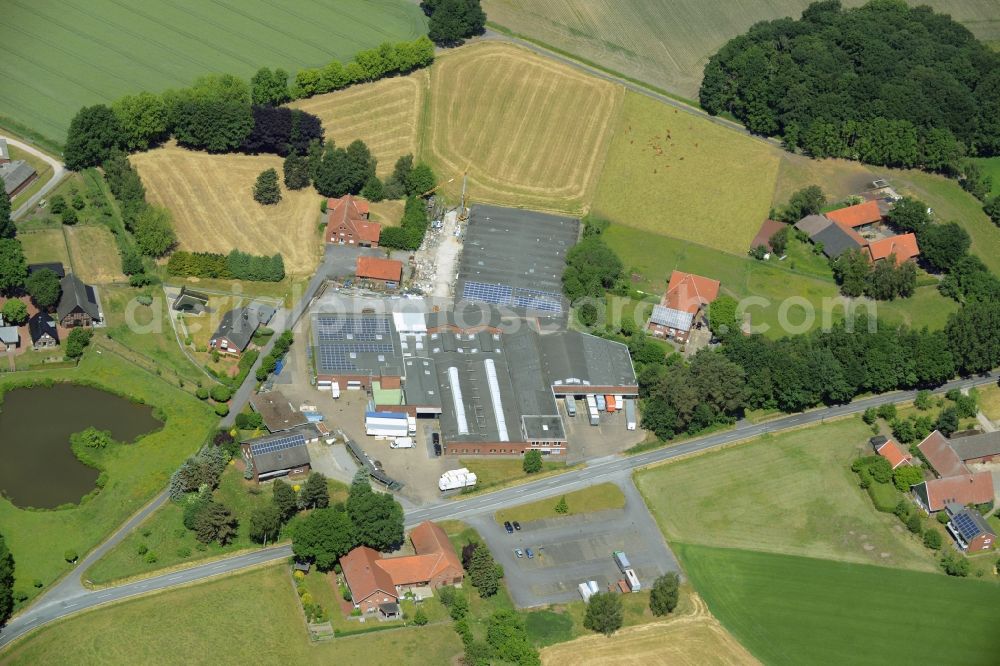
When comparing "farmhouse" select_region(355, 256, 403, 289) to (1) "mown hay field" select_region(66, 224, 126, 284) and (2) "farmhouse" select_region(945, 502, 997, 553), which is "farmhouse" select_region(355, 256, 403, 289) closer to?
(1) "mown hay field" select_region(66, 224, 126, 284)

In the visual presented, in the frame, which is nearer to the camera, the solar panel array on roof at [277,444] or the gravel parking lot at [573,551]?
the gravel parking lot at [573,551]

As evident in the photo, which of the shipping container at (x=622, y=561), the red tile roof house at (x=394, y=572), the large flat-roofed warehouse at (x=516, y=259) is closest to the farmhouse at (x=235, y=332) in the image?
the large flat-roofed warehouse at (x=516, y=259)

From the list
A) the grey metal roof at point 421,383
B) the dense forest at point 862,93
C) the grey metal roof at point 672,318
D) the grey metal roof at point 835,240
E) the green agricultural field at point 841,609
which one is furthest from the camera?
the dense forest at point 862,93

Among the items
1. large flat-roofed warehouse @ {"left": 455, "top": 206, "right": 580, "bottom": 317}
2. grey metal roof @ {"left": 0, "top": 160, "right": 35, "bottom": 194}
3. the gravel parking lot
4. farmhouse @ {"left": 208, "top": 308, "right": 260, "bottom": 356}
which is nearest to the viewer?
the gravel parking lot

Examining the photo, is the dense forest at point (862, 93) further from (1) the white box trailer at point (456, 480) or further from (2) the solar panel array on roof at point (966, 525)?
(1) the white box trailer at point (456, 480)

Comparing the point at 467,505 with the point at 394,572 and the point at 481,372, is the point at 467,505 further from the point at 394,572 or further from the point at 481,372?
the point at 481,372

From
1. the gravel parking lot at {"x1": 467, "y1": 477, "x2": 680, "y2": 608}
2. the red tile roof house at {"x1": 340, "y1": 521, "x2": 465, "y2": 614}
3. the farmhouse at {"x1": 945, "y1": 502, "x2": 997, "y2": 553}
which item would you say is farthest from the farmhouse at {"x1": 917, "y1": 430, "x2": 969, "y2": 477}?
the red tile roof house at {"x1": 340, "y1": 521, "x2": 465, "y2": 614}
